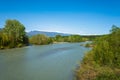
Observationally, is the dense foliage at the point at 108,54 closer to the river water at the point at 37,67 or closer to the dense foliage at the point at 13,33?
the river water at the point at 37,67

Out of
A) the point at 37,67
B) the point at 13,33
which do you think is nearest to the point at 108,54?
the point at 37,67

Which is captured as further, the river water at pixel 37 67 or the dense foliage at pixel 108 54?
the dense foliage at pixel 108 54

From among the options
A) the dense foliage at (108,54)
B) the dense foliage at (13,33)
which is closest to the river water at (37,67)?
the dense foliage at (108,54)

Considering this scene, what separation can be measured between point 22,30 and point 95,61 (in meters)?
45.8

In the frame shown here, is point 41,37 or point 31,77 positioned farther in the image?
point 41,37

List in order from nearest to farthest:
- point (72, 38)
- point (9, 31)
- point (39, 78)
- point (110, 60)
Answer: point (39, 78)
point (110, 60)
point (9, 31)
point (72, 38)

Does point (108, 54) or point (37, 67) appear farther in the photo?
point (37, 67)

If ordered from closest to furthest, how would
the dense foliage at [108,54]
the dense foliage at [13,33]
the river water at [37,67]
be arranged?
the river water at [37,67]
the dense foliage at [108,54]
the dense foliage at [13,33]

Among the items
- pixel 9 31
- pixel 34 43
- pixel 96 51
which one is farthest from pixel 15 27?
pixel 96 51

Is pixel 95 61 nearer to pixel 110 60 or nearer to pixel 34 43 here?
pixel 110 60

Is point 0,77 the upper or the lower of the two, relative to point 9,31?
lower

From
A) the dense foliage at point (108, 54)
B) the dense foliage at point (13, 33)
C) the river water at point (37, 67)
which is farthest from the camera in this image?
the dense foliage at point (13, 33)

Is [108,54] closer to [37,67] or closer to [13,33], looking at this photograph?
[37,67]

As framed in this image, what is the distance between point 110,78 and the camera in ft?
42.0
